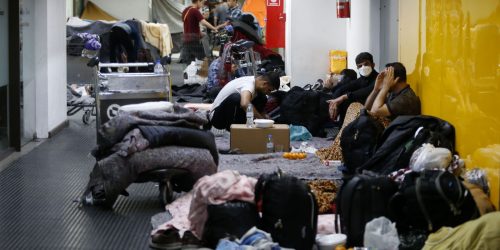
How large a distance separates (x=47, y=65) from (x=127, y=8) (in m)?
13.8

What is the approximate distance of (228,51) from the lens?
1614 centimetres

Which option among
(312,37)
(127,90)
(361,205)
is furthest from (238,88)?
(361,205)

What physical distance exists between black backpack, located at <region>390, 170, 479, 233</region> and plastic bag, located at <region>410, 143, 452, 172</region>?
845mm

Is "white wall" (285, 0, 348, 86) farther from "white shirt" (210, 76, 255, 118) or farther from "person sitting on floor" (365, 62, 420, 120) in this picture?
"person sitting on floor" (365, 62, 420, 120)

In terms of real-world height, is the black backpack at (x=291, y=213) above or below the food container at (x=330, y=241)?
above

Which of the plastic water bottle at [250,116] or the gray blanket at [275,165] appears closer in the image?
the gray blanket at [275,165]

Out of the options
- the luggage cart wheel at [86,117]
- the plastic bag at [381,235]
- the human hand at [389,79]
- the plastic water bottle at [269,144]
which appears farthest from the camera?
the luggage cart wheel at [86,117]

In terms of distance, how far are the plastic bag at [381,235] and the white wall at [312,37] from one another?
9.45 m

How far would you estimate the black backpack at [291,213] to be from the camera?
635 centimetres

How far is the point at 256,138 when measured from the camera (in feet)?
34.3

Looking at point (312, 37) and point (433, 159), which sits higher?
point (312, 37)

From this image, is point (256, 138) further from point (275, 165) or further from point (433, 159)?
point (433, 159)

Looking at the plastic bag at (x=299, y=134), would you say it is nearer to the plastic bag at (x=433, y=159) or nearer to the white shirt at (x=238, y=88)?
the white shirt at (x=238, y=88)

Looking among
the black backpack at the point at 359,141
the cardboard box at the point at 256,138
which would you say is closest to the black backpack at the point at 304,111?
the cardboard box at the point at 256,138
